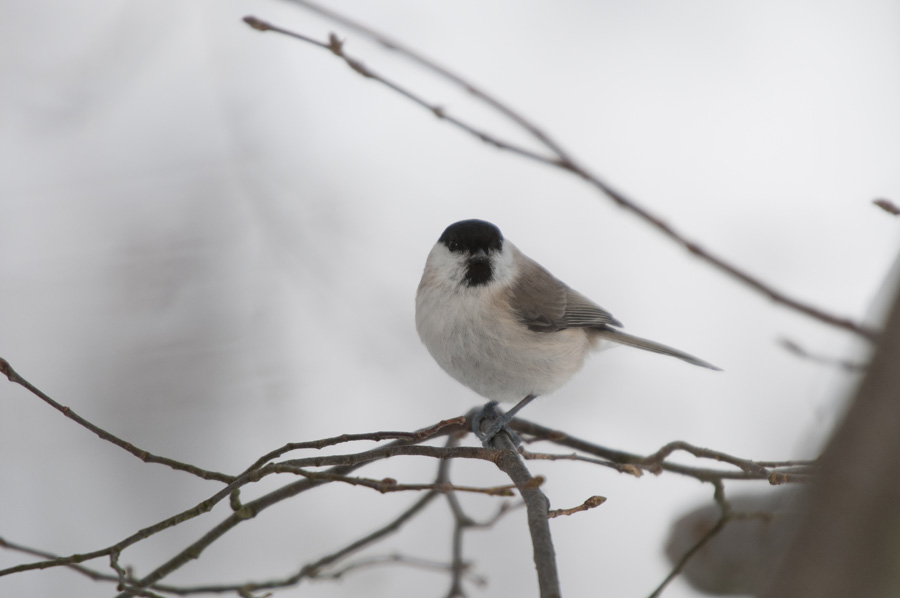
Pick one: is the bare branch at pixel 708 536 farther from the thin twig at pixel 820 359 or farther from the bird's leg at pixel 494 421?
the bird's leg at pixel 494 421

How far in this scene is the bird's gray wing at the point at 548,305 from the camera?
314cm

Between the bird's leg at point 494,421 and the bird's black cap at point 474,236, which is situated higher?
the bird's black cap at point 474,236

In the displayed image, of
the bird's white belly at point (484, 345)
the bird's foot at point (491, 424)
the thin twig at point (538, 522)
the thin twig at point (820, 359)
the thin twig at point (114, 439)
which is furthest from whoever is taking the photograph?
the bird's white belly at point (484, 345)

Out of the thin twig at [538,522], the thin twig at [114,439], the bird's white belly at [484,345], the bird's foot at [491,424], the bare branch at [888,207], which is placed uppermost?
the bare branch at [888,207]

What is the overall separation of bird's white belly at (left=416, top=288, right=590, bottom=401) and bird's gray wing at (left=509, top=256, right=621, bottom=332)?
0.08 meters

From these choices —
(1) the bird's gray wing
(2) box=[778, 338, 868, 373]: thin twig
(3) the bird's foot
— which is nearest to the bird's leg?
(3) the bird's foot

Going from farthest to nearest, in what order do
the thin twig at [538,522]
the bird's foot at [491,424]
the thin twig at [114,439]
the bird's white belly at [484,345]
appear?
the bird's white belly at [484,345] → the bird's foot at [491,424] → the thin twig at [114,439] → the thin twig at [538,522]

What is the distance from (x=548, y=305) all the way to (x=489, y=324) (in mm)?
437

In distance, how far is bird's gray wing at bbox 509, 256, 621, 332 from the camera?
10.3ft

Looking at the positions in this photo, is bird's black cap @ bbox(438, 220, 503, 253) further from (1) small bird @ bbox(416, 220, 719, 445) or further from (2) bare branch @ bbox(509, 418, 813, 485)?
(2) bare branch @ bbox(509, 418, 813, 485)

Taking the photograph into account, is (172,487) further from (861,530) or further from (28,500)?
(861,530)

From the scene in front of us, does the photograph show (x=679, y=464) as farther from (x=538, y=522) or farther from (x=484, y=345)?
(x=538, y=522)

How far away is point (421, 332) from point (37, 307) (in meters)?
2.57

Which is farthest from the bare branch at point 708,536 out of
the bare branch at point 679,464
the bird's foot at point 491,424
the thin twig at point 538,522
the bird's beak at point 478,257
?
the bird's beak at point 478,257
